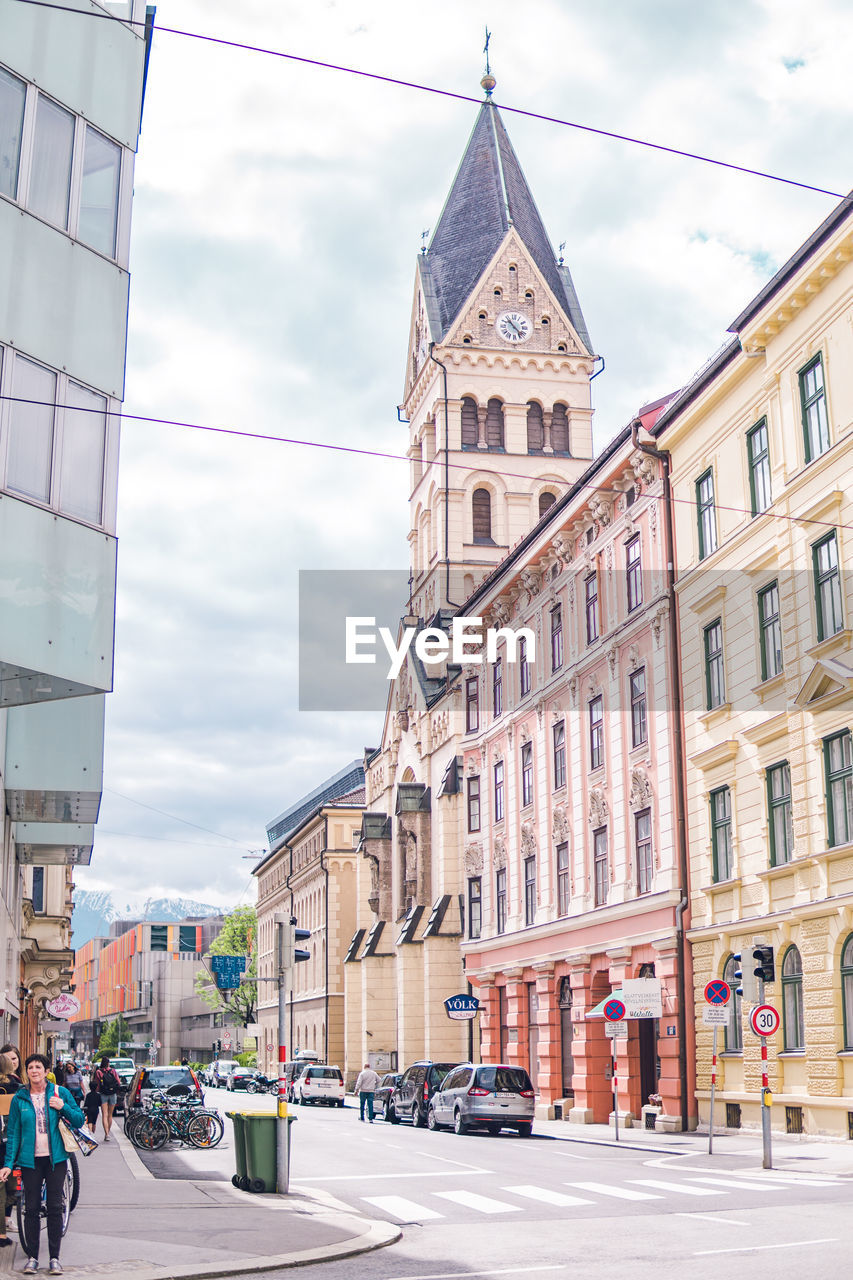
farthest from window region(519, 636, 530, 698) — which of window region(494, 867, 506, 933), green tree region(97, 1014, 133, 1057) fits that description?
green tree region(97, 1014, 133, 1057)

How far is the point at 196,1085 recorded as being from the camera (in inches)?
1431

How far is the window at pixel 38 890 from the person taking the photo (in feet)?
165

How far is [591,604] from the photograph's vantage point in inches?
1618

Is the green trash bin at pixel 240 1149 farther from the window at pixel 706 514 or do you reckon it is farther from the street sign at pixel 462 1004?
the street sign at pixel 462 1004

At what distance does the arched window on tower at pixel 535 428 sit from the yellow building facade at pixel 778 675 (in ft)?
120

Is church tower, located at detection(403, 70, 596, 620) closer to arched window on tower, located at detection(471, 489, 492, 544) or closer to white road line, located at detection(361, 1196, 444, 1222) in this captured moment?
arched window on tower, located at detection(471, 489, 492, 544)

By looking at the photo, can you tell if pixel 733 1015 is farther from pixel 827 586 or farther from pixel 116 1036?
pixel 116 1036

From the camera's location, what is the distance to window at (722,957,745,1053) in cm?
3064

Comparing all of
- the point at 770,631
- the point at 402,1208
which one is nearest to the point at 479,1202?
the point at 402,1208

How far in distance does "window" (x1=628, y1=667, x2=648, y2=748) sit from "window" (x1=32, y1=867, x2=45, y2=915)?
23328 millimetres

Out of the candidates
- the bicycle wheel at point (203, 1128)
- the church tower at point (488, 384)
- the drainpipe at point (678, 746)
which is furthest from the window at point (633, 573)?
the church tower at point (488, 384)

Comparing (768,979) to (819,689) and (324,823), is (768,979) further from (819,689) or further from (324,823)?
(324,823)

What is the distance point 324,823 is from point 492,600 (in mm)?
36271

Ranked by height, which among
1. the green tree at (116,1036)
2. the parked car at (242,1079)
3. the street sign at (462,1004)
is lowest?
the green tree at (116,1036)
